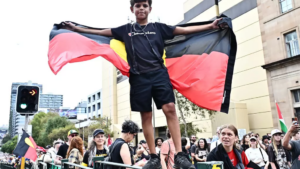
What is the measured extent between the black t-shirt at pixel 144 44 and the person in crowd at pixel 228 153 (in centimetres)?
135

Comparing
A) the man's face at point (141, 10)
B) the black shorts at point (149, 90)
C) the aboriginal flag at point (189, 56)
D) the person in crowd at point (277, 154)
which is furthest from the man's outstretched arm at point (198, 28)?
the person in crowd at point (277, 154)

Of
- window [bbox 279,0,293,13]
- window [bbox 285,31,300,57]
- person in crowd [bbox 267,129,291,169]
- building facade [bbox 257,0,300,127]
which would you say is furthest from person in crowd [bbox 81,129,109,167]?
window [bbox 279,0,293,13]

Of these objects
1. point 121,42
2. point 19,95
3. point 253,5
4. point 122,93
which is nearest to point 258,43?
point 253,5

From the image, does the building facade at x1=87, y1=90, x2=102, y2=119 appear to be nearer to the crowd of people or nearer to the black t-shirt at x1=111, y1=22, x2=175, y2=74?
the crowd of people

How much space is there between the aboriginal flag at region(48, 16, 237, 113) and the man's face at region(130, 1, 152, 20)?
0.45m

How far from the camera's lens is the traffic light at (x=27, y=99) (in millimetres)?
7488

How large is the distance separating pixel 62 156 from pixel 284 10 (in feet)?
62.2

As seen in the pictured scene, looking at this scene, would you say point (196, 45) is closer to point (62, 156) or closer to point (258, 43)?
point (62, 156)

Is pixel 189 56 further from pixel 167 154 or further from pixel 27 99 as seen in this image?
Result: pixel 27 99

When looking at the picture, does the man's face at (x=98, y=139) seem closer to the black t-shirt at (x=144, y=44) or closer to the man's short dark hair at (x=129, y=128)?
the man's short dark hair at (x=129, y=128)

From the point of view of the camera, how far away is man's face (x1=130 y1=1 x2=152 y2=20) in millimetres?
3152

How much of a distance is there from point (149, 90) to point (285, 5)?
66.0 ft

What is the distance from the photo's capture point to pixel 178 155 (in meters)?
2.76

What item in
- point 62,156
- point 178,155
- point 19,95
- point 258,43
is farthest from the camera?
point 258,43
